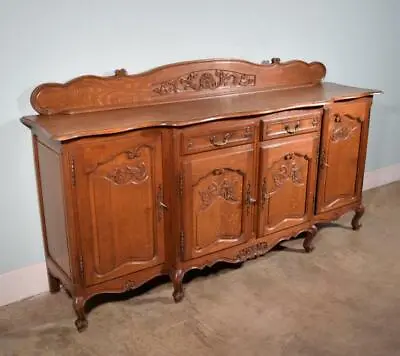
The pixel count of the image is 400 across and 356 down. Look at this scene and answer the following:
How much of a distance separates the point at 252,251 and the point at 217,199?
39cm

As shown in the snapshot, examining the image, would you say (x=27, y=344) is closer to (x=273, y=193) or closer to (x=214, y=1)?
(x=273, y=193)

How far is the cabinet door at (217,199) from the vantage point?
2215mm

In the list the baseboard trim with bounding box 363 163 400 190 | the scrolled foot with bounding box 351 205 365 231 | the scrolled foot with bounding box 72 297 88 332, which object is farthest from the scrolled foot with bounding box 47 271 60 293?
the baseboard trim with bounding box 363 163 400 190

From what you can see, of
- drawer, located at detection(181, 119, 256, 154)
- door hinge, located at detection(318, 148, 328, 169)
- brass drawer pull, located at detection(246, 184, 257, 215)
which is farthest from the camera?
door hinge, located at detection(318, 148, 328, 169)

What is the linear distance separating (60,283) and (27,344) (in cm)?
39

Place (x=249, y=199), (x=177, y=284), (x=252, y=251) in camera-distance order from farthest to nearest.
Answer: (x=252, y=251)
(x=249, y=199)
(x=177, y=284)

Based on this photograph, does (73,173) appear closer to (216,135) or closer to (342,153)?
(216,135)

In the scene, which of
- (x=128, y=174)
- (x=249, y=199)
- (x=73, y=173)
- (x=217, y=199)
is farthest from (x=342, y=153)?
(x=73, y=173)

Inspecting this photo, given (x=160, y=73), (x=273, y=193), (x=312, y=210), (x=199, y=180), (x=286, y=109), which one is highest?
(x=160, y=73)

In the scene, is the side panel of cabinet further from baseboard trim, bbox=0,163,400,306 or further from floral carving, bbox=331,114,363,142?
floral carving, bbox=331,114,363,142

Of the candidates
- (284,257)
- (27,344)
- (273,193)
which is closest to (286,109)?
(273,193)

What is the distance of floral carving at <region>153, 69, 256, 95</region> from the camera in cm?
245

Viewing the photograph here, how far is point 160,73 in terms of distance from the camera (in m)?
2.41

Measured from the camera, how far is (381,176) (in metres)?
3.74
